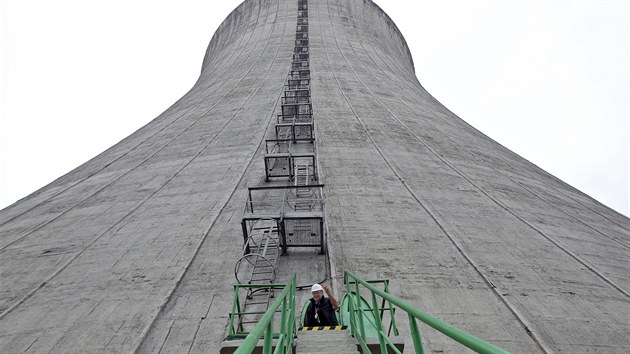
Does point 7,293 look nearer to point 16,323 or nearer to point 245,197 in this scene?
point 16,323

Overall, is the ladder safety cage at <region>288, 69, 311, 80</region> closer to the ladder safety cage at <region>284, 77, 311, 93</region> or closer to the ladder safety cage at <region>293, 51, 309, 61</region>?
the ladder safety cage at <region>284, 77, 311, 93</region>

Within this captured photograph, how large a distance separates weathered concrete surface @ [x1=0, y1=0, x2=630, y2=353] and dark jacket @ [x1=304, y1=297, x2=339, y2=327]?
0.87 m

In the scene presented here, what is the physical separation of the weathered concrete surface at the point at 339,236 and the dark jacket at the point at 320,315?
2.85 feet

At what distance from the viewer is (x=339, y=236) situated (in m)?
5.40

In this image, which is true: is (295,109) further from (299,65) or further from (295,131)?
(299,65)

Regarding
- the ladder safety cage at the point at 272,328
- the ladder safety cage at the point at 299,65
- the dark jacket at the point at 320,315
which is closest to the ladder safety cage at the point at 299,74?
the ladder safety cage at the point at 299,65

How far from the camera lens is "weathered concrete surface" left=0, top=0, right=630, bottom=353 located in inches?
157

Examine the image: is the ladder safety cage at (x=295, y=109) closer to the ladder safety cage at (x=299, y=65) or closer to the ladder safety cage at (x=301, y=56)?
the ladder safety cage at (x=299, y=65)

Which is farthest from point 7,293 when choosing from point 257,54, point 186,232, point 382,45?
point 382,45

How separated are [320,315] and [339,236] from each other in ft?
5.65

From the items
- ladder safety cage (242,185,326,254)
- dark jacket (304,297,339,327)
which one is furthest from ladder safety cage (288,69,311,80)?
dark jacket (304,297,339,327)

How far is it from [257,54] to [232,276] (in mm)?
11894

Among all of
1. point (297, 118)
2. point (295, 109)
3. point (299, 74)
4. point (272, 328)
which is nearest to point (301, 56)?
point (299, 74)

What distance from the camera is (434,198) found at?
6508mm
